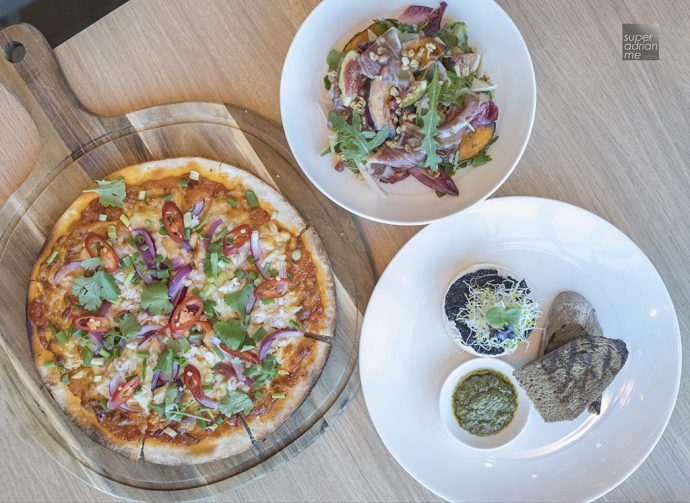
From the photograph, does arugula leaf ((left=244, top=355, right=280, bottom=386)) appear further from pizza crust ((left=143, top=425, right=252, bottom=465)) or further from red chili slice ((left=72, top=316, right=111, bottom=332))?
red chili slice ((left=72, top=316, right=111, bottom=332))

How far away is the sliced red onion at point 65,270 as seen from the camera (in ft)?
9.25

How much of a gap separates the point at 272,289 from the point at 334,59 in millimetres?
1132

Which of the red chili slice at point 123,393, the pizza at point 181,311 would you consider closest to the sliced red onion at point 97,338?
the pizza at point 181,311

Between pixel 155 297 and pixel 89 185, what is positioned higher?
A: pixel 89 185

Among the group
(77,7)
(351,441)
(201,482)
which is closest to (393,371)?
(351,441)

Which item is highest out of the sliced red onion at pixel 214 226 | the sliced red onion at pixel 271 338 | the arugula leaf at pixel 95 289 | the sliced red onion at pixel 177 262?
the arugula leaf at pixel 95 289

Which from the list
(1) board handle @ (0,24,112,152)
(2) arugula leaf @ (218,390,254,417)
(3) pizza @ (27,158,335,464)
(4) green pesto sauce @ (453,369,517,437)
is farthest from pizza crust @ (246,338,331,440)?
(1) board handle @ (0,24,112,152)

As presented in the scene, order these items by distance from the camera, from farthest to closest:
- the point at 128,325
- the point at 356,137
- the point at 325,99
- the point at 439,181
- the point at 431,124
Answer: the point at 128,325
the point at 325,99
the point at 439,181
the point at 356,137
the point at 431,124

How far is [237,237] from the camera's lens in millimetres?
2840

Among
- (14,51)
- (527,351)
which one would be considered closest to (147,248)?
(14,51)

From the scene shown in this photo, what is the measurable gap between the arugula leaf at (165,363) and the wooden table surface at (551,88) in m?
0.89

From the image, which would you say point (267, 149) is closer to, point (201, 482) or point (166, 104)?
point (166, 104)

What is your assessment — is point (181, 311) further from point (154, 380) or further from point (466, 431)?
point (466, 431)

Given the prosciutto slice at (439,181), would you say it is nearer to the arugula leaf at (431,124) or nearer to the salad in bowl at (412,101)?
the salad in bowl at (412,101)
